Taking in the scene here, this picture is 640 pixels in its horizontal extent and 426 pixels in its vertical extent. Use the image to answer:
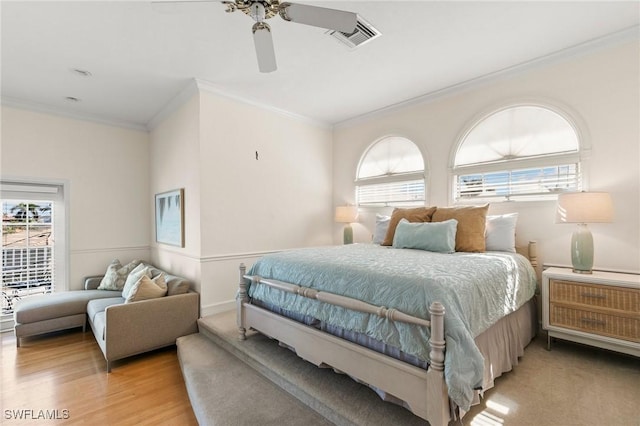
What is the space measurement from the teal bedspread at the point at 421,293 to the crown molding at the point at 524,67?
2.00 m

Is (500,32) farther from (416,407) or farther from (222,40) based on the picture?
(416,407)

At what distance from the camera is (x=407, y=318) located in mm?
1500

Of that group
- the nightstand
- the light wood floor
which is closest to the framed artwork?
the light wood floor

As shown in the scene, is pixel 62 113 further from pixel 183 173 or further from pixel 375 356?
pixel 375 356

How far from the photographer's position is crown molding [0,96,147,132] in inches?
143

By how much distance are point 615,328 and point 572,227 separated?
95 cm

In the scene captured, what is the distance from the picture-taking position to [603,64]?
103 inches

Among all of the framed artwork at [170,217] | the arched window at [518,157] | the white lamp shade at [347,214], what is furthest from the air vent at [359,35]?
the framed artwork at [170,217]

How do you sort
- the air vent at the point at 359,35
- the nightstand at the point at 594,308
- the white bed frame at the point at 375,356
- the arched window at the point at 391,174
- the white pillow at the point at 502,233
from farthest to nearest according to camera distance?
the arched window at the point at 391,174
the white pillow at the point at 502,233
the air vent at the point at 359,35
the nightstand at the point at 594,308
the white bed frame at the point at 375,356

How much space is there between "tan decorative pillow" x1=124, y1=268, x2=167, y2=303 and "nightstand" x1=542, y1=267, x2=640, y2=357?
3.76 metres

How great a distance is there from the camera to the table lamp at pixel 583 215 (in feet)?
7.75

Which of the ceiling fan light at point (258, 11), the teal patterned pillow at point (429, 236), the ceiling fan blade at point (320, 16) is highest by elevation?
the ceiling fan light at point (258, 11)

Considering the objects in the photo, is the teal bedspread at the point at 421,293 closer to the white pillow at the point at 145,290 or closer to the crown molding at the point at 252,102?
the white pillow at the point at 145,290

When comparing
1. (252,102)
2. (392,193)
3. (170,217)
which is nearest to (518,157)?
(392,193)
